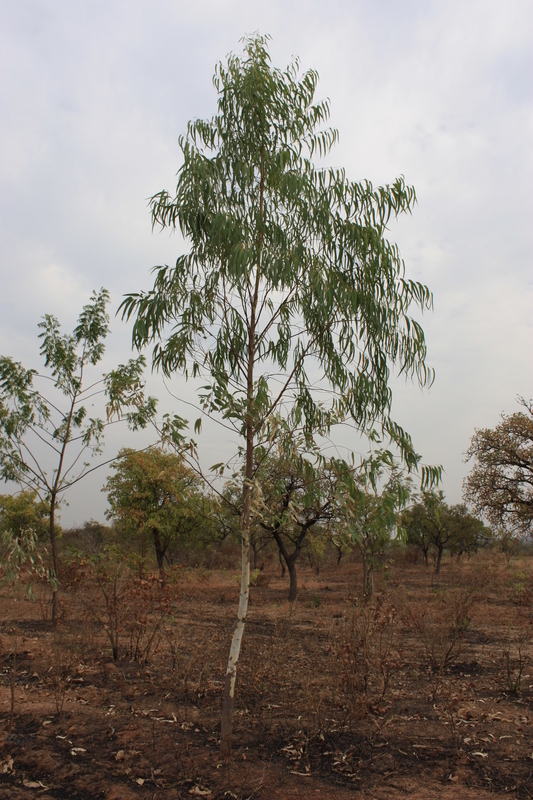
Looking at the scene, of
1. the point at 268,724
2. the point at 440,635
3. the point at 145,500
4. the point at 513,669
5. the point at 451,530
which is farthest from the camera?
the point at 451,530

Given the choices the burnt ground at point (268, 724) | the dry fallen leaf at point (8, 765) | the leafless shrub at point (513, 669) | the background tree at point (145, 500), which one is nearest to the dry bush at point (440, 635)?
the burnt ground at point (268, 724)

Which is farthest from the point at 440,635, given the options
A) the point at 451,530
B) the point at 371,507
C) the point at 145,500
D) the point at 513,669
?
the point at 451,530

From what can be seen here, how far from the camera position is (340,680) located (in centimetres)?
546

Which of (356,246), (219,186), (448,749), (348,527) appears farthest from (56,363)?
(448,749)

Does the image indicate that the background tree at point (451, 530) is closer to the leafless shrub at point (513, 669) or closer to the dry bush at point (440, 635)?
the dry bush at point (440, 635)

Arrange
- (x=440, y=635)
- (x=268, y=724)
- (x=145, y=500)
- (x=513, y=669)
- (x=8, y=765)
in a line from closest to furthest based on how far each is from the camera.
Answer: (x=8, y=765), (x=268, y=724), (x=513, y=669), (x=440, y=635), (x=145, y=500)

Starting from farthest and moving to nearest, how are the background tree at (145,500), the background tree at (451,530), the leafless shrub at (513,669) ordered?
the background tree at (451,530), the background tree at (145,500), the leafless shrub at (513,669)

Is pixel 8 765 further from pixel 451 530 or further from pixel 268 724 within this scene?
pixel 451 530

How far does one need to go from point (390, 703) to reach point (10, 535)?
4.29 m

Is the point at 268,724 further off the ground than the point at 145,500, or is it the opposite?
the point at 145,500

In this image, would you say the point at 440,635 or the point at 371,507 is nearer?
the point at 371,507

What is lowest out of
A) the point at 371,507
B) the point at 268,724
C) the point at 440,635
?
the point at 268,724

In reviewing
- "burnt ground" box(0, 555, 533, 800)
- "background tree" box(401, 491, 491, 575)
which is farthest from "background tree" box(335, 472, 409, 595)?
"background tree" box(401, 491, 491, 575)

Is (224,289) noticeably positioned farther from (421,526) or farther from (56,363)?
(421,526)
